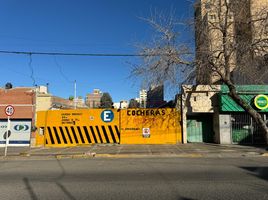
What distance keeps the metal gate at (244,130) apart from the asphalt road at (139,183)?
11.1m

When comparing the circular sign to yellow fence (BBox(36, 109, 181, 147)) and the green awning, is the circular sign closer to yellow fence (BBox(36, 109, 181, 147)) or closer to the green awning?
the green awning

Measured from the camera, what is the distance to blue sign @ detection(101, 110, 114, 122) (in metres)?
23.3

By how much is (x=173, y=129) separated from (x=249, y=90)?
253 inches

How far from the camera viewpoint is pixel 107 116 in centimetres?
2334

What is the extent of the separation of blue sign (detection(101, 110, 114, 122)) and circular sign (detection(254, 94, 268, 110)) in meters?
10.9

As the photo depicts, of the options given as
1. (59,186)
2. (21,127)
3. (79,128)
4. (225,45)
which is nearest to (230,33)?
(225,45)

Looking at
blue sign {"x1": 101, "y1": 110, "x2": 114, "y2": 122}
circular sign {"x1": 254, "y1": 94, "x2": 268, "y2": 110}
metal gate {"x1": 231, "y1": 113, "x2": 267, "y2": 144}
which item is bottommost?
metal gate {"x1": 231, "y1": 113, "x2": 267, "y2": 144}

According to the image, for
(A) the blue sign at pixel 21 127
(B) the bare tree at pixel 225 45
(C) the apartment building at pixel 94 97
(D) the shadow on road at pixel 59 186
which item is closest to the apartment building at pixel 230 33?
(B) the bare tree at pixel 225 45

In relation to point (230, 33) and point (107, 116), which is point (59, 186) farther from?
point (107, 116)

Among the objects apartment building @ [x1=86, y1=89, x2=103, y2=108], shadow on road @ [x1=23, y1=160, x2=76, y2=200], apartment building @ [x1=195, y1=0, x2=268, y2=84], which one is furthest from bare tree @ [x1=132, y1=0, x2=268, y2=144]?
apartment building @ [x1=86, y1=89, x2=103, y2=108]

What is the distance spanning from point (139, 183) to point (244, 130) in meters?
16.1

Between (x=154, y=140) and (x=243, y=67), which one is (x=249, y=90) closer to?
(x=243, y=67)

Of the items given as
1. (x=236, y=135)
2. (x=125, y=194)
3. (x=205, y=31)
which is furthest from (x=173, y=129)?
(x=125, y=194)

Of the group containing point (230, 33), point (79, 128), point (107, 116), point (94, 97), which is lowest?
point (79, 128)
